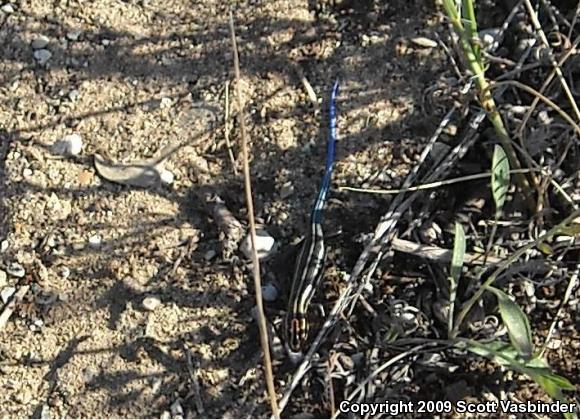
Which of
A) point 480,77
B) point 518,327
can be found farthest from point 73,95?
point 518,327

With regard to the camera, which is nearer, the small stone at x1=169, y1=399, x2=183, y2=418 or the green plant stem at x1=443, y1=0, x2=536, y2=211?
the green plant stem at x1=443, y1=0, x2=536, y2=211

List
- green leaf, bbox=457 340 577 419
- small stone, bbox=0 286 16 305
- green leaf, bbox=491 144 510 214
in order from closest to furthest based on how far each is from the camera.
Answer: green leaf, bbox=457 340 577 419, green leaf, bbox=491 144 510 214, small stone, bbox=0 286 16 305

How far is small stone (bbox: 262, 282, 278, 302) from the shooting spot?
2.13 metres

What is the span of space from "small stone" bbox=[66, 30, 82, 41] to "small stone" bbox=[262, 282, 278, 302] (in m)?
0.89

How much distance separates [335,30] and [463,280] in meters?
0.79

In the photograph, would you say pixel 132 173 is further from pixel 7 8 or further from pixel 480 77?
pixel 480 77

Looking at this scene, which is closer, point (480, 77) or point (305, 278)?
point (480, 77)

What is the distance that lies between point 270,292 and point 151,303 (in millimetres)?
301

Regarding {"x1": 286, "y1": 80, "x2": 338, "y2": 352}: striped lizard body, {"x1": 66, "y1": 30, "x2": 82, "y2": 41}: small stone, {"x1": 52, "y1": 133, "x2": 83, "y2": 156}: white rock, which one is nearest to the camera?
{"x1": 286, "y1": 80, "x2": 338, "y2": 352}: striped lizard body

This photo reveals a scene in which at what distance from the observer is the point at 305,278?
6.82 ft

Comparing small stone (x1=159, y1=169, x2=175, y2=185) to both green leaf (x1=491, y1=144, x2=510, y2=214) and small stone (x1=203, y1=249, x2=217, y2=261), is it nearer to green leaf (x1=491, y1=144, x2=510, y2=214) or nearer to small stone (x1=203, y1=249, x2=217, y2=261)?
small stone (x1=203, y1=249, x2=217, y2=261)

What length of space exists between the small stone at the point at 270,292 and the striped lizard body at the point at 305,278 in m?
0.05

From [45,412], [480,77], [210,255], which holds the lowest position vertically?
[45,412]

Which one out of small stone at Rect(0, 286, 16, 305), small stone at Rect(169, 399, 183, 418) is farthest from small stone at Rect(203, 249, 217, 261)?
small stone at Rect(0, 286, 16, 305)
